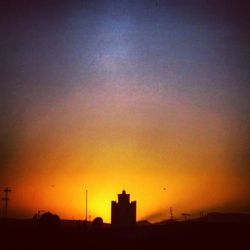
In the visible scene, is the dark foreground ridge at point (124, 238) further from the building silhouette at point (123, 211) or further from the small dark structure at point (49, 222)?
the building silhouette at point (123, 211)

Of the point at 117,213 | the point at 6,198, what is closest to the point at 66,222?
the point at 6,198

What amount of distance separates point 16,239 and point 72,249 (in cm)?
682

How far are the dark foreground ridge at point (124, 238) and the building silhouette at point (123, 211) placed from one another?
4776 centimetres

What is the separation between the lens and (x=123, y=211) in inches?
4230

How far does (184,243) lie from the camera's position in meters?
50.2

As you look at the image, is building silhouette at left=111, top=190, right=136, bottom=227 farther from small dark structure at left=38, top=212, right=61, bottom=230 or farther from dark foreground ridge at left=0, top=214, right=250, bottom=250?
small dark structure at left=38, top=212, right=61, bottom=230

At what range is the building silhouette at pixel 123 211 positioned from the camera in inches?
4140

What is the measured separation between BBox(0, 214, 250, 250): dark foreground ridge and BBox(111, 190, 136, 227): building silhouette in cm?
4776

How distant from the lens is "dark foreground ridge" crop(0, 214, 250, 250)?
156 ft

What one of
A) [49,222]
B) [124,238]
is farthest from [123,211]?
[124,238]

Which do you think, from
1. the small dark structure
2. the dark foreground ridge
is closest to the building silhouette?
the dark foreground ridge

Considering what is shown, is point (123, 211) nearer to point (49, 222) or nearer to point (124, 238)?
point (49, 222)

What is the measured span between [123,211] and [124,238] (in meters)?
56.7

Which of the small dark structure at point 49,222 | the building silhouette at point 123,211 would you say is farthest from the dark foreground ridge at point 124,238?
the building silhouette at point 123,211
